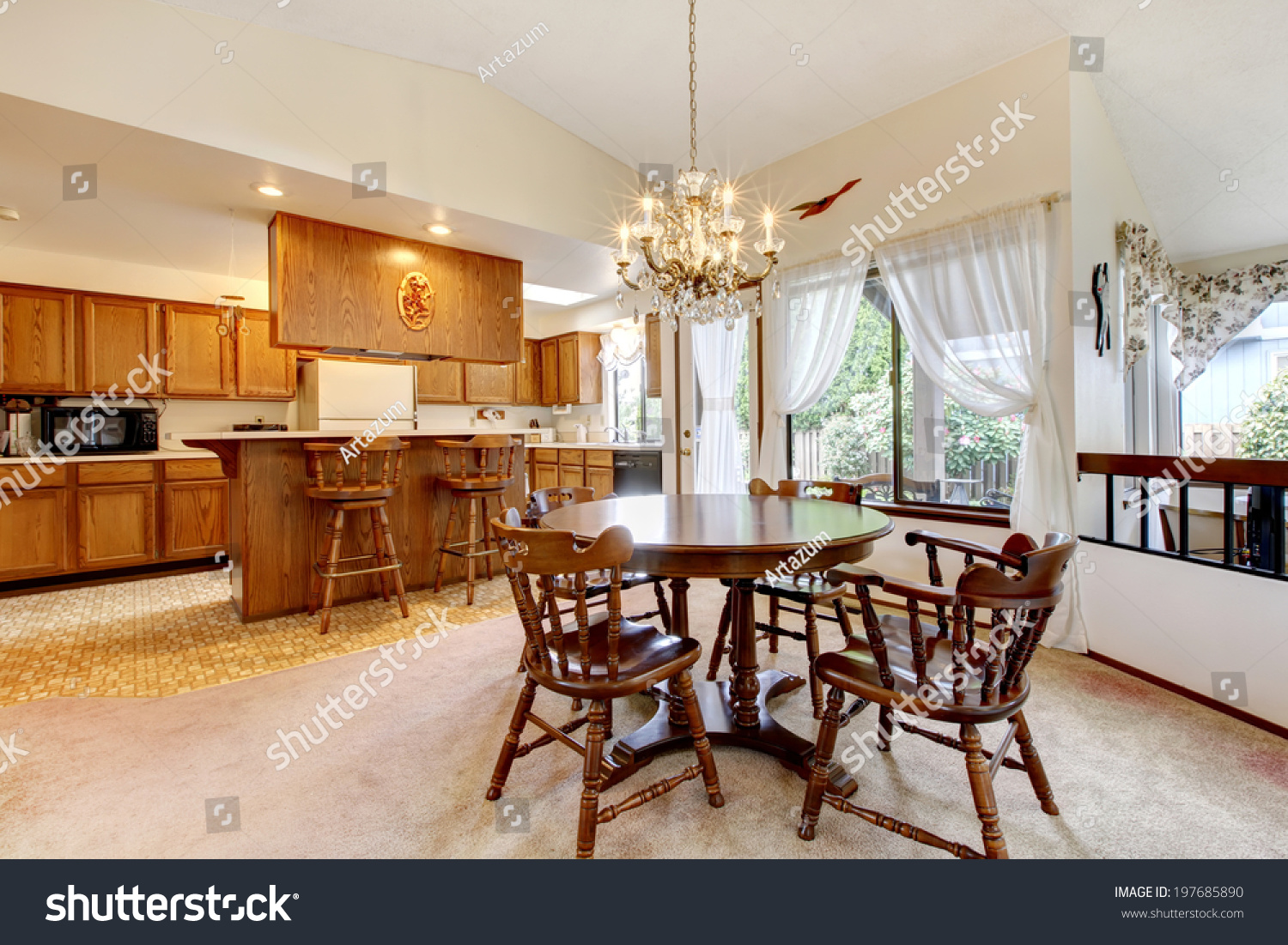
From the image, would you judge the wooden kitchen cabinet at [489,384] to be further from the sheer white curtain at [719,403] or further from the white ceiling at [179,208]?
the sheer white curtain at [719,403]

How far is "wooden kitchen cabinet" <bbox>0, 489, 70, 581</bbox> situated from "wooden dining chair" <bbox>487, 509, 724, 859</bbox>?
4577mm

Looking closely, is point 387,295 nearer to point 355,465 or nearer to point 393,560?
point 355,465

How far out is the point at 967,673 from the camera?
4.81ft

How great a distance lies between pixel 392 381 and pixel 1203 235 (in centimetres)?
639

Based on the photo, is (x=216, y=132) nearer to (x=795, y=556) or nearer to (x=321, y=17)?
(x=321, y=17)

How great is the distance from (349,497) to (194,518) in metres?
2.52

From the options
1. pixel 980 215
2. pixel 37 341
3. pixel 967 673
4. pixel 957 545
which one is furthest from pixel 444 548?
pixel 980 215

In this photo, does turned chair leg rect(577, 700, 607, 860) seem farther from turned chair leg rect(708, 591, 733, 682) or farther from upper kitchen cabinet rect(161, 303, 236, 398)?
upper kitchen cabinet rect(161, 303, 236, 398)

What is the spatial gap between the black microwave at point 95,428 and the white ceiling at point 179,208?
122 centimetres

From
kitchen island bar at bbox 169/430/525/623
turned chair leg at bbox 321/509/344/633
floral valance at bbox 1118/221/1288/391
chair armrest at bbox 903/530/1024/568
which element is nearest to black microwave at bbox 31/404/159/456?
kitchen island bar at bbox 169/430/525/623

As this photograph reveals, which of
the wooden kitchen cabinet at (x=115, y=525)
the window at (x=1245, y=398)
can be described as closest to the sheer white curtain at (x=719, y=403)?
the window at (x=1245, y=398)

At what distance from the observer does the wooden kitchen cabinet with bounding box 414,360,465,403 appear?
6125mm

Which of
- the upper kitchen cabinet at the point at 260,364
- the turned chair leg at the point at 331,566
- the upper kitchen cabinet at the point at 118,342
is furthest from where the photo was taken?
the upper kitchen cabinet at the point at 260,364

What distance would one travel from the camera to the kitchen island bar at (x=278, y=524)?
3.37 m
